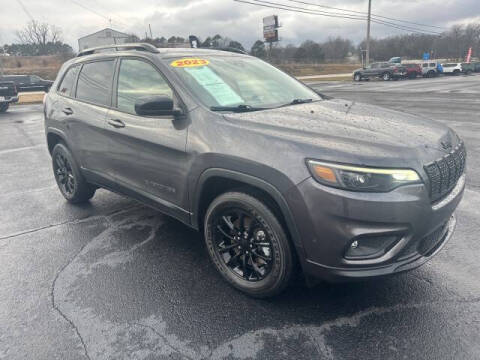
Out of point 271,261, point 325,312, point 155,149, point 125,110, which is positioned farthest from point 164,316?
point 125,110

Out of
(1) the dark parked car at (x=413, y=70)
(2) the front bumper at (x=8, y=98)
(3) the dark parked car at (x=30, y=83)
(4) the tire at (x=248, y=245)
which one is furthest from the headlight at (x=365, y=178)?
(1) the dark parked car at (x=413, y=70)

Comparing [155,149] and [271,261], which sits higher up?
[155,149]

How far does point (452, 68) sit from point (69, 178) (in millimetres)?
45572

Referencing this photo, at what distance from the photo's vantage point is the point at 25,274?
3.20m

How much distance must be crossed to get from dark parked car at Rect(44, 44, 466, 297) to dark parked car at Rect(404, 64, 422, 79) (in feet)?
123

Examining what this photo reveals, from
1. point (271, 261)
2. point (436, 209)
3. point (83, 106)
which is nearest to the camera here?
point (436, 209)

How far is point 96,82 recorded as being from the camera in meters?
3.98

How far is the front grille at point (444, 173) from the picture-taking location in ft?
7.41

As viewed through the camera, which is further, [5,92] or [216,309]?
[5,92]

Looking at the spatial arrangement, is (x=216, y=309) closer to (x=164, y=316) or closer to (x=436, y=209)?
(x=164, y=316)

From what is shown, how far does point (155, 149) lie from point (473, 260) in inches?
112

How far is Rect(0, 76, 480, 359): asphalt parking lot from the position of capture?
7.47 ft

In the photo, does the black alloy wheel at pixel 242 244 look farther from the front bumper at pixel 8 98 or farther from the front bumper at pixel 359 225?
the front bumper at pixel 8 98

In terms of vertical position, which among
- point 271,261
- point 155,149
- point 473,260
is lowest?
point 473,260
